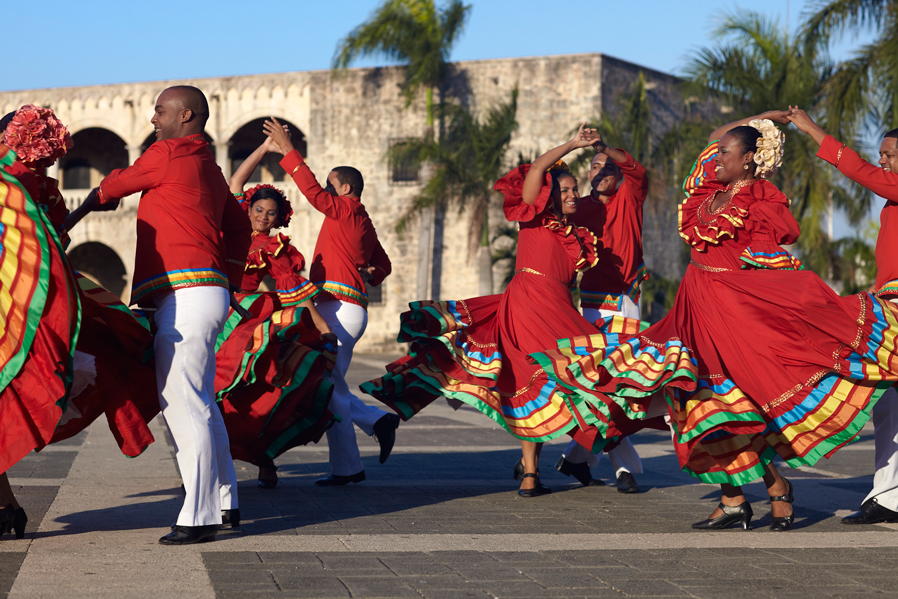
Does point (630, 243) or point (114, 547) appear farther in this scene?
point (630, 243)

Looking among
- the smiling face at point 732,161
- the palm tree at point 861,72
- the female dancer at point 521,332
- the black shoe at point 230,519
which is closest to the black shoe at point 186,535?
the black shoe at point 230,519

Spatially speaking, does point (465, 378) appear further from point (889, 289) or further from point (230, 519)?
point (889, 289)

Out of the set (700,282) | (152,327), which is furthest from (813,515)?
(152,327)

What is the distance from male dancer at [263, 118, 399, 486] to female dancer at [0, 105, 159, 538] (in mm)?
1998

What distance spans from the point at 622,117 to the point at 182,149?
1913 cm

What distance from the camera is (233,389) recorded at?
232 inches

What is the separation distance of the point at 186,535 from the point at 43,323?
3.55 ft

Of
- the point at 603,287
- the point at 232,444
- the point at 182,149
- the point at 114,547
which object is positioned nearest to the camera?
the point at 114,547

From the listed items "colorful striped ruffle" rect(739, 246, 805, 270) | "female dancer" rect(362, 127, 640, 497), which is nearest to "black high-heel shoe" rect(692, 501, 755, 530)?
"female dancer" rect(362, 127, 640, 497)

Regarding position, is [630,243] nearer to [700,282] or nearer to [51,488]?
[700,282]

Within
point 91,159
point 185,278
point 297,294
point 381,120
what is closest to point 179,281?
point 185,278

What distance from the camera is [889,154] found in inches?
237

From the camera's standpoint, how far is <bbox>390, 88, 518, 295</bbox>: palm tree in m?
24.1

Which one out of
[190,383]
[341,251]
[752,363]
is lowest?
[190,383]
